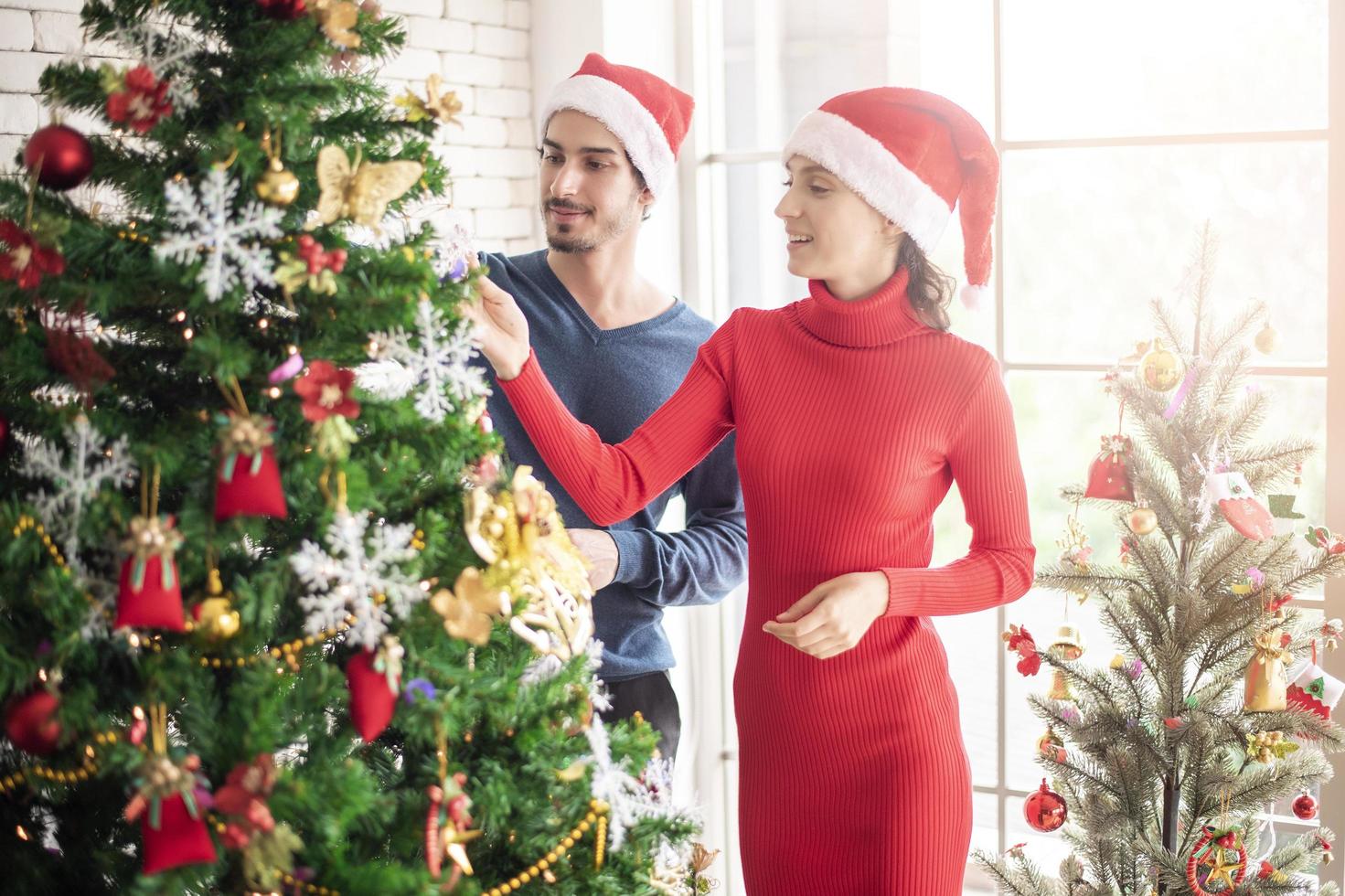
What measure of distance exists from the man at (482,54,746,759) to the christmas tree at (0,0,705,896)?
799 mm

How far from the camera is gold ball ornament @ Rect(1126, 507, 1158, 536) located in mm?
1986

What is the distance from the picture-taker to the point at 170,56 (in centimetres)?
105

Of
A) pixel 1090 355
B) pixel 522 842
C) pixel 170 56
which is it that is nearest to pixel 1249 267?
pixel 1090 355

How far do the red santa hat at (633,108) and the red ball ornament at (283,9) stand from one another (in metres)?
0.97

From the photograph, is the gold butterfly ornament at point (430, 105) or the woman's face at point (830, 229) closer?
the gold butterfly ornament at point (430, 105)

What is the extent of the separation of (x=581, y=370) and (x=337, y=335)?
94 cm

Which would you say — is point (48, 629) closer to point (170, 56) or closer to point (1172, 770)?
point (170, 56)

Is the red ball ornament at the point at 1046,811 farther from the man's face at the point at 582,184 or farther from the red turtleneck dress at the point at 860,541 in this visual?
the man's face at the point at 582,184

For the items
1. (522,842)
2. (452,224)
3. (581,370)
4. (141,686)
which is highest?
(452,224)

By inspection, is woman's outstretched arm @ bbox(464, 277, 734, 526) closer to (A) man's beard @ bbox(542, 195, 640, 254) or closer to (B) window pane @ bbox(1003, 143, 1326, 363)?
(A) man's beard @ bbox(542, 195, 640, 254)

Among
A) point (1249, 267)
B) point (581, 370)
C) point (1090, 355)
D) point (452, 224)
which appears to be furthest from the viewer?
point (1090, 355)

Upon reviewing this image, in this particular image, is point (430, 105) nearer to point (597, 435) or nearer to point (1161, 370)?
point (597, 435)

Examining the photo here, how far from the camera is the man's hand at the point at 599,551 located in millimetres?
1806

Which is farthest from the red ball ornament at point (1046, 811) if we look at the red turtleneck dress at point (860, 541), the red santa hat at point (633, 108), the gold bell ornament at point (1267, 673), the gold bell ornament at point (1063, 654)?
the red santa hat at point (633, 108)
